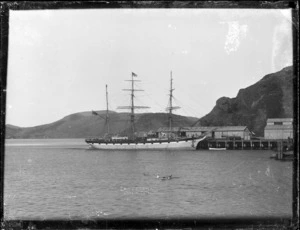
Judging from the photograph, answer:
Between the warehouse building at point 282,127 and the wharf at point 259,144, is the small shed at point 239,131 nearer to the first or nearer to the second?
the wharf at point 259,144

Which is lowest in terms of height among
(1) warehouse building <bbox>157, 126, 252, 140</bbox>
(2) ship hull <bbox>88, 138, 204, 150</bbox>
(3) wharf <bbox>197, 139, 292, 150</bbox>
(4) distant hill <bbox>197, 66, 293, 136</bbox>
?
(2) ship hull <bbox>88, 138, 204, 150</bbox>

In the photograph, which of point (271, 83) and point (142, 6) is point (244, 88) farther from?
point (142, 6)

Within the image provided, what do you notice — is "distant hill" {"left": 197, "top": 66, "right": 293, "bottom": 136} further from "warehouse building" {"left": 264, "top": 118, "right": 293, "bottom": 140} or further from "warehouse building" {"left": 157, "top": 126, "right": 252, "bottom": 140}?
"warehouse building" {"left": 157, "top": 126, "right": 252, "bottom": 140}

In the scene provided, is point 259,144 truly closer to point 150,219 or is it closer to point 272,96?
point 272,96

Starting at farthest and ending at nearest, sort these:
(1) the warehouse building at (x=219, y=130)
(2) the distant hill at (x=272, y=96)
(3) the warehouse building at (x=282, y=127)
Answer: (1) the warehouse building at (x=219, y=130)
(3) the warehouse building at (x=282, y=127)
(2) the distant hill at (x=272, y=96)

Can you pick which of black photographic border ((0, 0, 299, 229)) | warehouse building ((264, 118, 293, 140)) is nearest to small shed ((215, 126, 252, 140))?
warehouse building ((264, 118, 293, 140))

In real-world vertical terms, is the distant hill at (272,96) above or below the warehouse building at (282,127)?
above

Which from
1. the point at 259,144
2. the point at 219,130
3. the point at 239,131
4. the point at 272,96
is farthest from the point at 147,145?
the point at 272,96

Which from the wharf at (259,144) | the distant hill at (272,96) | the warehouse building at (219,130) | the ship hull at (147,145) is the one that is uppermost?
the distant hill at (272,96)

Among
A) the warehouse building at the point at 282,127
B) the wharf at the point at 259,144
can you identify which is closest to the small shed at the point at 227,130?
the wharf at the point at 259,144
